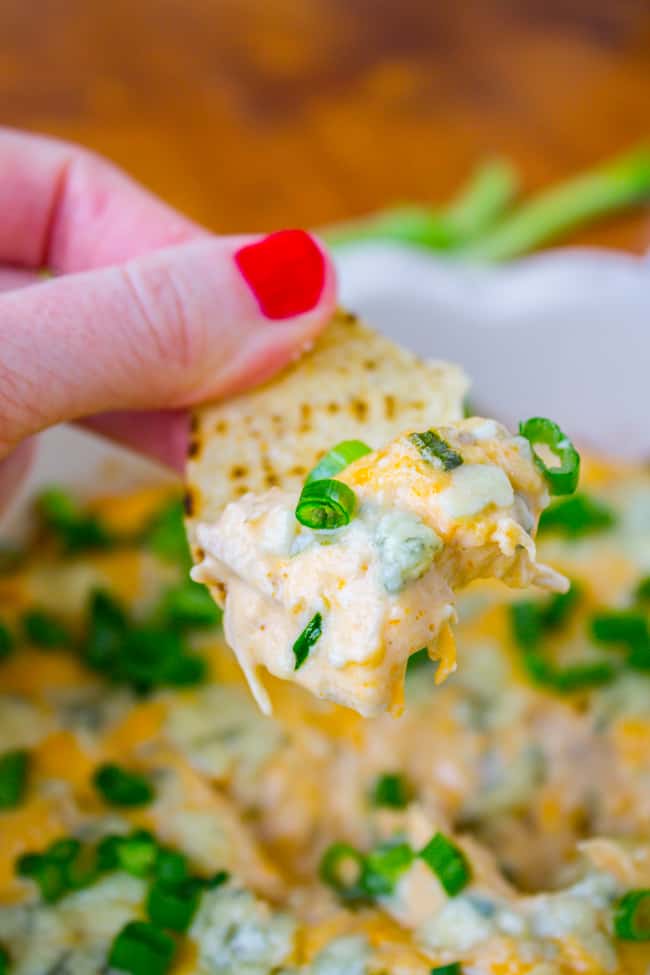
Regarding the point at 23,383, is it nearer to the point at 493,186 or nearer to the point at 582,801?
the point at 582,801

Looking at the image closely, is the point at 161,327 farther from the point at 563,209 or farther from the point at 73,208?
the point at 563,209

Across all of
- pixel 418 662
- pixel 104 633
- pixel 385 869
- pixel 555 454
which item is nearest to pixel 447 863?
pixel 385 869

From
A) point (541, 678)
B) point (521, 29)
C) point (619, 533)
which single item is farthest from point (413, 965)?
point (521, 29)

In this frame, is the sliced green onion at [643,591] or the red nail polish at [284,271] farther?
the sliced green onion at [643,591]

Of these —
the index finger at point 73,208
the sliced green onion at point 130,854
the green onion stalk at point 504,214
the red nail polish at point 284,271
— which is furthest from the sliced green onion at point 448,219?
the sliced green onion at point 130,854

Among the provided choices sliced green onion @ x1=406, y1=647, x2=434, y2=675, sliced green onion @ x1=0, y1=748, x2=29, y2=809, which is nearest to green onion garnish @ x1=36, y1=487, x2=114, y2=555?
sliced green onion @ x1=0, y1=748, x2=29, y2=809

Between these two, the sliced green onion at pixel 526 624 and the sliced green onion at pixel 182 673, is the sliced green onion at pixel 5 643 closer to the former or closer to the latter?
the sliced green onion at pixel 182 673
